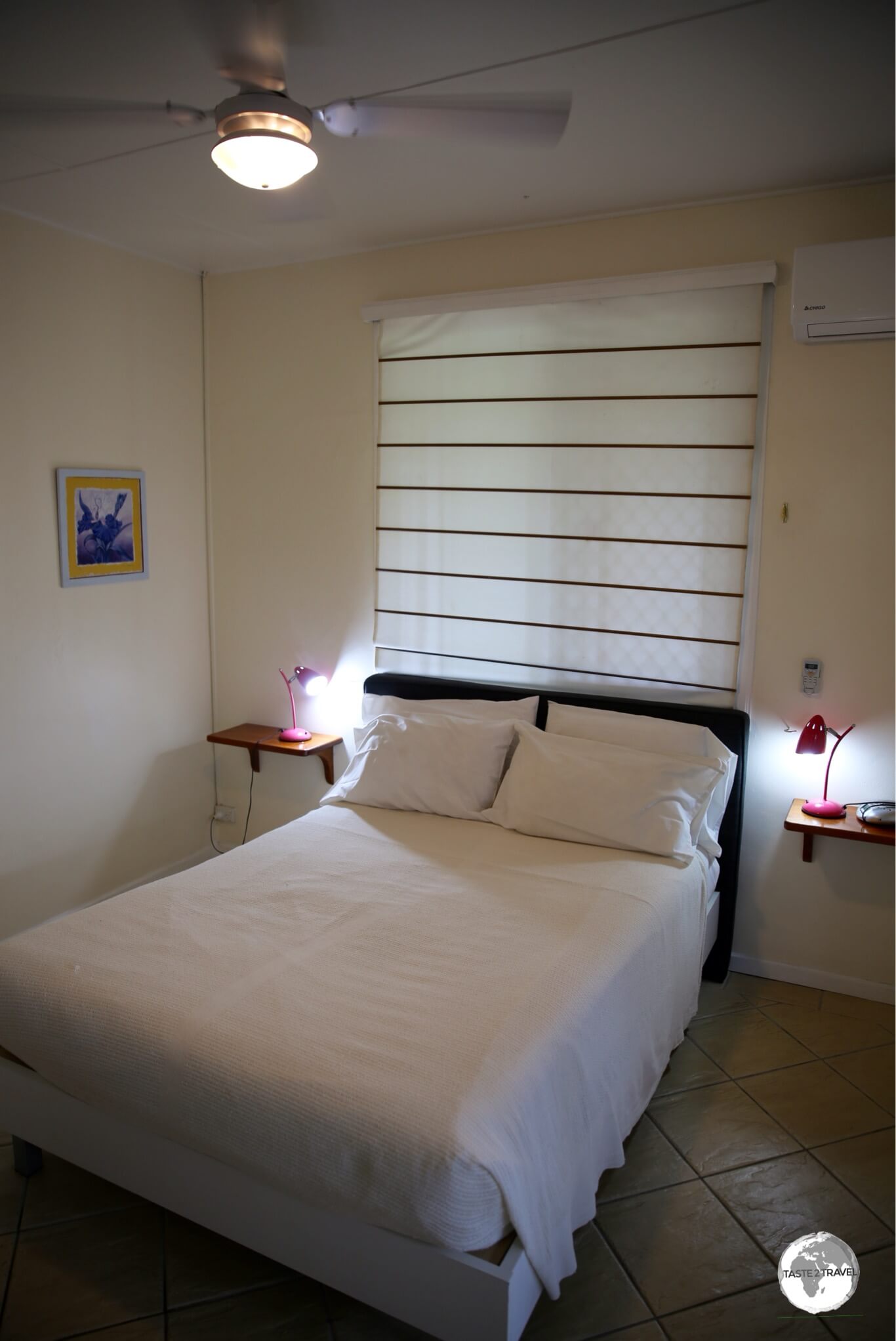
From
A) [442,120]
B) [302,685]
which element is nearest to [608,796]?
[302,685]

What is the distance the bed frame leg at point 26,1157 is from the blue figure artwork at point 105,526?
2.08 meters

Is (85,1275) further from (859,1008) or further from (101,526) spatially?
(101,526)

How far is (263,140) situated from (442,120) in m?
0.41

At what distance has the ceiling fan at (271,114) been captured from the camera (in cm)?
195

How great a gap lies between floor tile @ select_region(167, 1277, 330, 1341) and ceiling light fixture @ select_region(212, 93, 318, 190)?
2.46 m

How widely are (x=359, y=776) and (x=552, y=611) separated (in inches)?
38.0

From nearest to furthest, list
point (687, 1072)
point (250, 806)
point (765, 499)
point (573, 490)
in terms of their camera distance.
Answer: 1. point (687, 1072)
2. point (765, 499)
3. point (573, 490)
4. point (250, 806)

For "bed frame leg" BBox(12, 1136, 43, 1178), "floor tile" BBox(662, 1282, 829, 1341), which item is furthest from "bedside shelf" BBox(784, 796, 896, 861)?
"bed frame leg" BBox(12, 1136, 43, 1178)

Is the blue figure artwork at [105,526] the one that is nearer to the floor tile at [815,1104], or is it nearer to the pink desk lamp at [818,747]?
the pink desk lamp at [818,747]

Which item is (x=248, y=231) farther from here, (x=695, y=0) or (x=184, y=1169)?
(x=184, y=1169)

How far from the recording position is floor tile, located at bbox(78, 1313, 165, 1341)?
185cm

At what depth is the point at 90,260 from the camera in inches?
137

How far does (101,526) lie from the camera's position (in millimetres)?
3629

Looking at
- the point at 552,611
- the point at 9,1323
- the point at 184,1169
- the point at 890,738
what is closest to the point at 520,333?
the point at 552,611
